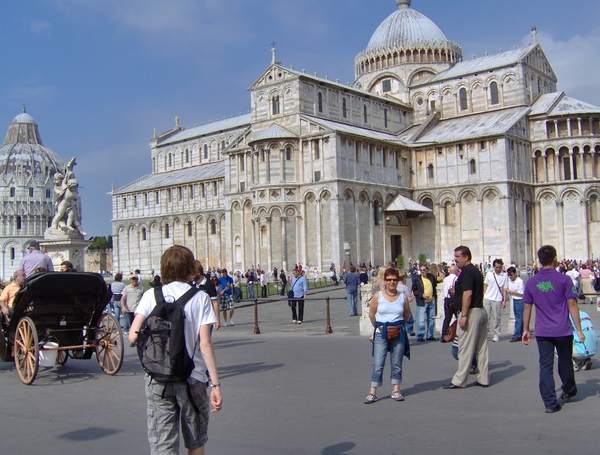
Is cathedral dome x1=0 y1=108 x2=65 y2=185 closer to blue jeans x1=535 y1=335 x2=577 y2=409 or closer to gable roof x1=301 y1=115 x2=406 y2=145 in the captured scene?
gable roof x1=301 y1=115 x2=406 y2=145

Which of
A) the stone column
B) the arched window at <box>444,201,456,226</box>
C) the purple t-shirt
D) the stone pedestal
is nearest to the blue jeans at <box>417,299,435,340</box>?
the stone pedestal

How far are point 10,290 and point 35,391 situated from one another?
108 inches

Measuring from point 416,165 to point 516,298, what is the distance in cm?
3837

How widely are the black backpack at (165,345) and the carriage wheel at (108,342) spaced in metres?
5.78

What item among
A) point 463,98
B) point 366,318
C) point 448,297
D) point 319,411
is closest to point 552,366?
point 319,411

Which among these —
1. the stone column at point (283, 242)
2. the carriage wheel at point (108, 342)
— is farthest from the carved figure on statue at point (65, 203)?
the stone column at point (283, 242)

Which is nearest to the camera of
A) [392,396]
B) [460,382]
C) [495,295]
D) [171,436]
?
[171,436]

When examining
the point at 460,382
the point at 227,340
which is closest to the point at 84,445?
the point at 460,382

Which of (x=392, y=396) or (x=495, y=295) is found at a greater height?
(x=495, y=295)

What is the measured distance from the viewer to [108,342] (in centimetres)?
1048

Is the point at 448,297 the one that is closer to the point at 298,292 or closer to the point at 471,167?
the point at 298,292

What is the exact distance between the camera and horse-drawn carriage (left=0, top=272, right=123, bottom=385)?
9984 mm

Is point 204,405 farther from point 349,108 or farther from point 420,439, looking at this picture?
point 349,108

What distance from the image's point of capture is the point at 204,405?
15.9 feet
